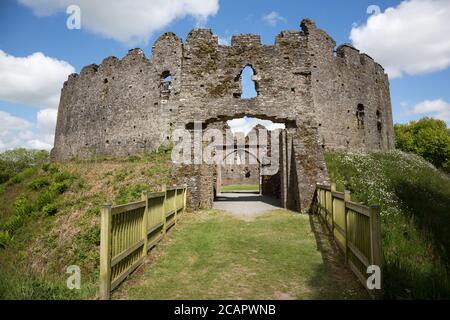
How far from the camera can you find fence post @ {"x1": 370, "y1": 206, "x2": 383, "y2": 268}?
392 cm

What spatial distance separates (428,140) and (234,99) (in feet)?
114

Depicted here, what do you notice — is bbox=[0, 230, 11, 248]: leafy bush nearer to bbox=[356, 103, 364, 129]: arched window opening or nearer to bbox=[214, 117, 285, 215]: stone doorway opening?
bbox=[214, 117, 285, 215]: stone doorway opening

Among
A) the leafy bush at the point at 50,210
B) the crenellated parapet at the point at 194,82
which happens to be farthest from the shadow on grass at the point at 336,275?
the leafy bush at the point at 50,210

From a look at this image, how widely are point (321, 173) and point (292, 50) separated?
18.2 ft

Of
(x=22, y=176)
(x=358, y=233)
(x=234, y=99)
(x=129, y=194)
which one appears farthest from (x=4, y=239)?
(x=358, y=233)

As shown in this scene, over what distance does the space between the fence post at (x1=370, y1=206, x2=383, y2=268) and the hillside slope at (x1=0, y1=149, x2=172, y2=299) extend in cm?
376

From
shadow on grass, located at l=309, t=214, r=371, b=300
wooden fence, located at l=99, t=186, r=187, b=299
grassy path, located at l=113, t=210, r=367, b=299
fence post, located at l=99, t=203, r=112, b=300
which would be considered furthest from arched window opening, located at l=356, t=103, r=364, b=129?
fence post, located at l=99, t=203, r=112, b=300

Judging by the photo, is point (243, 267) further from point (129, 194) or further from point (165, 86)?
point (165, 86)

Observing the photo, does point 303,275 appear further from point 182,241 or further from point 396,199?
point 396,199

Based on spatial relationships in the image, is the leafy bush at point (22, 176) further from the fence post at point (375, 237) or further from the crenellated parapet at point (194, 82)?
the fence post at point (375, 237)

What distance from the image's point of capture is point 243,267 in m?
5.50

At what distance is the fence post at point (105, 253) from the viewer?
4.00 m
